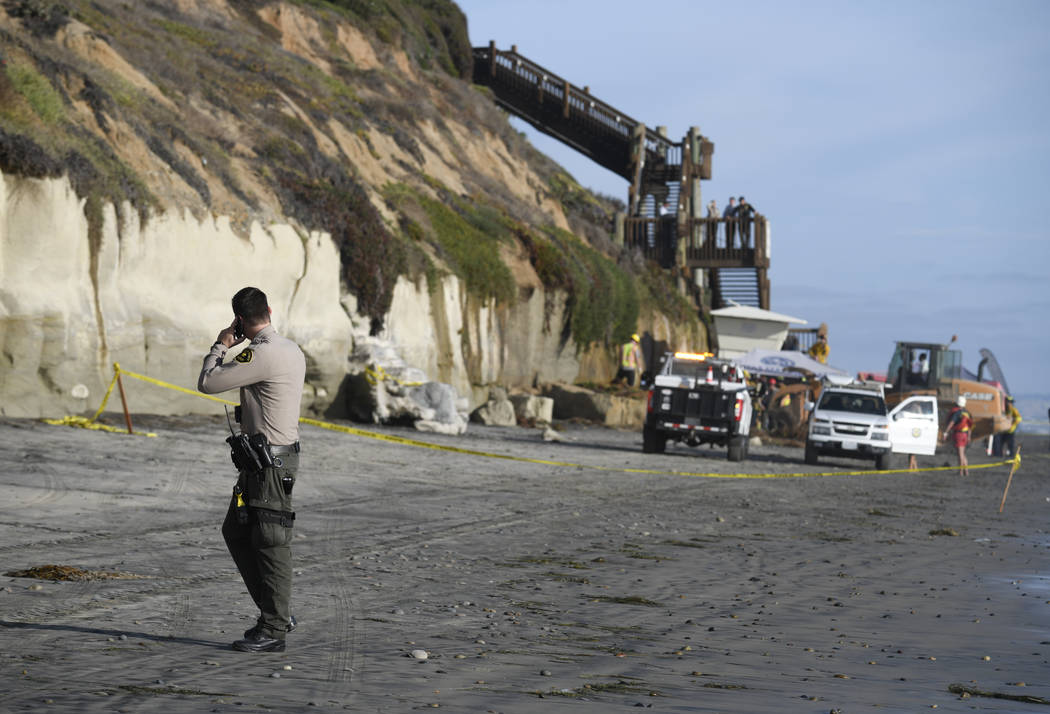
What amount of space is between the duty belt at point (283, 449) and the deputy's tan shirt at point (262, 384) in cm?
2

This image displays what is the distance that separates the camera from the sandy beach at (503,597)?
19.9 ft

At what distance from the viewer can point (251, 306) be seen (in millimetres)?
6871

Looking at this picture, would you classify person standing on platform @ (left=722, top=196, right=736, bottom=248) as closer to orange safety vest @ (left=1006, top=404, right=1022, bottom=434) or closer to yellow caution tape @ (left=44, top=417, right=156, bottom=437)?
orange safety vest @ (left=1006, top=404, right=1022, bottom=434)

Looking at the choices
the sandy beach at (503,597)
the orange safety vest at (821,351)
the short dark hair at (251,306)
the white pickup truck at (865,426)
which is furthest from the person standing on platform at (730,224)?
the short dark hair at (251,306)

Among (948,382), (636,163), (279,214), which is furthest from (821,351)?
(279,214)

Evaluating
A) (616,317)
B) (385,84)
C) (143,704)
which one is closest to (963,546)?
(143,704)

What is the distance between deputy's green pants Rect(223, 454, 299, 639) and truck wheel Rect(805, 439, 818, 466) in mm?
22448

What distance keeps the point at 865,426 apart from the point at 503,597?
20.3 meters

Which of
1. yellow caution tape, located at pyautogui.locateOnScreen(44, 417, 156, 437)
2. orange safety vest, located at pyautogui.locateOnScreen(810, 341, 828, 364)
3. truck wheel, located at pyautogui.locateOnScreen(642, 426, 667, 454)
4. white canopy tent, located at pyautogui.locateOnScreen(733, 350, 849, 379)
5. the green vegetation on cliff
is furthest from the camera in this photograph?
orange safety vest, located at pyautogui.locateOnScreen(810, 341, 828, 364)

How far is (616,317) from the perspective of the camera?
145 feet

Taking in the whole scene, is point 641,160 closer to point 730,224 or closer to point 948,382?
point 730,224

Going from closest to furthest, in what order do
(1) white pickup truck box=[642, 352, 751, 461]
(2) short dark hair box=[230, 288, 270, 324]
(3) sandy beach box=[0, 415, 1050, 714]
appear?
(3) sandy beach box=[0, 415, 1050, 714], (2) short dark hair box=[230, 288, 270, 324], (1) white pickup truck box=[642, 352, 751, 461]

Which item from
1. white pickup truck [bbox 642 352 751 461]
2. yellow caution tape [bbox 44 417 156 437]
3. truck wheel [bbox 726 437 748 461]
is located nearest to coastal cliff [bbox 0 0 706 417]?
yellow caution tape [bbox 44 417 156 437]

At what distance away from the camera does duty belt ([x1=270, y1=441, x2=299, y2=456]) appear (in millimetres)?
6711
